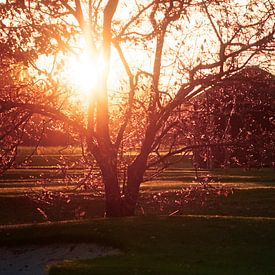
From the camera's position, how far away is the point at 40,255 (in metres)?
21.0

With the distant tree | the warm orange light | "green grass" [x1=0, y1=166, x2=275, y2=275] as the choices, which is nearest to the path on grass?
"green grass" [x1=0, y1=166, x2=275, y2=275]

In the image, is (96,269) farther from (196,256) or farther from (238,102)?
(238,102)

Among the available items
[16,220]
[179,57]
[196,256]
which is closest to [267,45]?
[179,57]

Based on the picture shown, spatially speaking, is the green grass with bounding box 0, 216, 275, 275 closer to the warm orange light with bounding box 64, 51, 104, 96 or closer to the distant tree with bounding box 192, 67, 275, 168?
the distant tree with bounding box 192, 67, 275, 168

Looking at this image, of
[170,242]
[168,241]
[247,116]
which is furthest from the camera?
[247,116]

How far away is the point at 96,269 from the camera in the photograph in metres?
16.6

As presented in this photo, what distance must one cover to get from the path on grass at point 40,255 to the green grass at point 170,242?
1.13 ft

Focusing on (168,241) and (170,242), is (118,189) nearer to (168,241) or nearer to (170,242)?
(168,241)

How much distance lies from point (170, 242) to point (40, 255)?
364 centimetres

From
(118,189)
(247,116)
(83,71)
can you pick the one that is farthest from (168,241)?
(247,116)

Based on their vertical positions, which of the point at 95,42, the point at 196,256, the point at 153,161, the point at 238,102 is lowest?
the point at 196,256

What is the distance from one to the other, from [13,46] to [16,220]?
45.8 ft

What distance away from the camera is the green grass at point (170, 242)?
1689 centimetres

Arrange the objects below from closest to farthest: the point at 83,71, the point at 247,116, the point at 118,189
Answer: the point at 83,71 → the point at 118,189 → the point at 247,116
